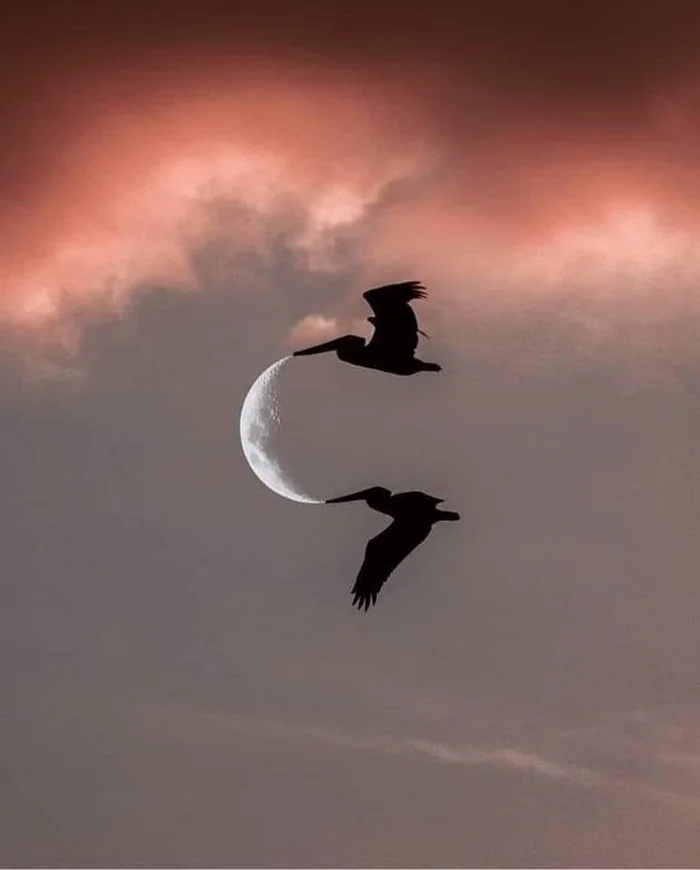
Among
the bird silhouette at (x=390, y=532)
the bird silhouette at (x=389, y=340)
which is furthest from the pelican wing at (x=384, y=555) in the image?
the bird silhouette at (x=389, y=340)

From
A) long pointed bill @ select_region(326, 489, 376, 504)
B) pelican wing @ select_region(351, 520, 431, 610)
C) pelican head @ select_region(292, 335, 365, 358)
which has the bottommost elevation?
pelican wing @ select_region(351, 520, 431, 610)

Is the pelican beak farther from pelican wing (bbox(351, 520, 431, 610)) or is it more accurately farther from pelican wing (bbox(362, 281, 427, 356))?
pelican wing (bbox(351, 520, 431, 610))

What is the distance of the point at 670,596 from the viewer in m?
3.09

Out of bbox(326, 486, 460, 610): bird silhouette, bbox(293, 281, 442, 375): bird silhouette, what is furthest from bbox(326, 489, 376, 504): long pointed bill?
bbox(293, 281, 442, 375): bird silhouette

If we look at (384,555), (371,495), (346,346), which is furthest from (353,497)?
(346,346)

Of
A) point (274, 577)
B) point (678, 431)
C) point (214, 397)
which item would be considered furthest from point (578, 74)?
point (274, 577)

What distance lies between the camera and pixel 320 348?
9.96ft

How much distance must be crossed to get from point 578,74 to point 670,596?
1.29m

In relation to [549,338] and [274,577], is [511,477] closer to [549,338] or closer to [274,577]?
[549,338]

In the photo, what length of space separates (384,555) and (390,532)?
0.06 m

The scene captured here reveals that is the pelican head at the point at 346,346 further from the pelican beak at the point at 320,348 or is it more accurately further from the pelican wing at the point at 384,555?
the pelican wing at the point at 384,555

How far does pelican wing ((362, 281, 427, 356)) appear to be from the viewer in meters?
2.90

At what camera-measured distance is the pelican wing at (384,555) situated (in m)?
3.01

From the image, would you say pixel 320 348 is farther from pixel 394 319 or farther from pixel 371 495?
pixel 371 495
